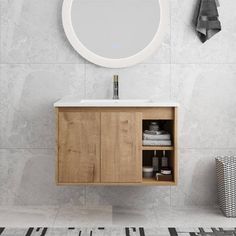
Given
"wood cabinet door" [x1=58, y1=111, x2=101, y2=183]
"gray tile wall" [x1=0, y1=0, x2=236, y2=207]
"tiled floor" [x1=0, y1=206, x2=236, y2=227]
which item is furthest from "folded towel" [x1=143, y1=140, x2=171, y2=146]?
"tiled floor" [x1=0, y1=206, x2=236, y2=227]

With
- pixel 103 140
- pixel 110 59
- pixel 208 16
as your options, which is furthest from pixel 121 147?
pixel 208 16

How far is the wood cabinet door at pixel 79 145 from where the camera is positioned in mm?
3355

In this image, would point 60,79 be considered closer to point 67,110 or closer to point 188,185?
point 67,110

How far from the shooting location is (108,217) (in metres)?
3.57

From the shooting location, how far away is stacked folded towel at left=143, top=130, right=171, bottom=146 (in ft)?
11.2

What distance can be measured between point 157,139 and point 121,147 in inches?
10.9

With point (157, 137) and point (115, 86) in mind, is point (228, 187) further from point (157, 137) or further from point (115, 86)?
point (115, 86)

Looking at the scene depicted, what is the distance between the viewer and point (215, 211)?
12.2 feet

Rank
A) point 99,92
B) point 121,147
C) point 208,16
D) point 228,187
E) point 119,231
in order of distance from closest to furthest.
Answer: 1. point 119,231
2. point 121,147
3. point 228,187
4. point 208,16
5. point 99,92

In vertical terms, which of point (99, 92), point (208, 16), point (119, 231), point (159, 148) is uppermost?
point (208, 16)

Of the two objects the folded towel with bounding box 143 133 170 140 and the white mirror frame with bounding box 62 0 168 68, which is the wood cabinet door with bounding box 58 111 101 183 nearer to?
the folded towel with bounding box 143 133 170 140

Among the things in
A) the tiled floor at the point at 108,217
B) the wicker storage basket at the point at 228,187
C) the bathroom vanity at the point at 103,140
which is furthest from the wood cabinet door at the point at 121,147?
the wicker storage basket at the point at 228,187

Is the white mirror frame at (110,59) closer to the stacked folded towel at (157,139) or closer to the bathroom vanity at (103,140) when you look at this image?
the bathroom vanity at (103,140)

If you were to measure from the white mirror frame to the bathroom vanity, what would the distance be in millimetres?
528
